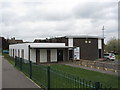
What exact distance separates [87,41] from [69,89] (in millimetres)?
27975

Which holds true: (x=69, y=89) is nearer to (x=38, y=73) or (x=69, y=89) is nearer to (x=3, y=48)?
(x=38, y=73)

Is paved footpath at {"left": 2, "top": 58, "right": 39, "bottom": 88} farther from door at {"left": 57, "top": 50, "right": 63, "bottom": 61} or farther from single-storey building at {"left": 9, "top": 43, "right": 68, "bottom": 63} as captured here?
door at {"left": 57, "top": 50, "right": 63, "bottom": 61}

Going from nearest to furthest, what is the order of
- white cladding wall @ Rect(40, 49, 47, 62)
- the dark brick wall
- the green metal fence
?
the green metal fence → white cladding wall @ Rect(40, 49, 47, 62) → the dark brick wall

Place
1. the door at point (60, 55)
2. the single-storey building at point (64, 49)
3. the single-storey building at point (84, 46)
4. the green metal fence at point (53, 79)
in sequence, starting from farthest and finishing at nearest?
1. the single-storey building at point (84, 46)
2. the door at point (60, 55)
3. the single-storey building at point (64, 49)
4. the green metal fence at point (53, 79)

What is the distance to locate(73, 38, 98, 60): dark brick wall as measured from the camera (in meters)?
34.8

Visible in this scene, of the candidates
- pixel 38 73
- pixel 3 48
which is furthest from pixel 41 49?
pixel 3 48

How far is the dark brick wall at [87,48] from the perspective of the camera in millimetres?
34806

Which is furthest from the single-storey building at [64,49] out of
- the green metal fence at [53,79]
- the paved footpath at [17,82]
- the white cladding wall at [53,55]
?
the green metal fence at [53,79]

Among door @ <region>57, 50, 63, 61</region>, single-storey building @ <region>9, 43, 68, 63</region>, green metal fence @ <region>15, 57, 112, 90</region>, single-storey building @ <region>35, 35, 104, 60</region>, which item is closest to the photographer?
green metal fence @ <region>15, 57, 112, 90</region>

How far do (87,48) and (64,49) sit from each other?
17.1 feet

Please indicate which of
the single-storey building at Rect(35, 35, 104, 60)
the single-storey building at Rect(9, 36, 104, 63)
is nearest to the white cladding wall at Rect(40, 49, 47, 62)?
the single-storey building at Rect(9, 36, 104, 63)

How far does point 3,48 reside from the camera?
76.4 meters

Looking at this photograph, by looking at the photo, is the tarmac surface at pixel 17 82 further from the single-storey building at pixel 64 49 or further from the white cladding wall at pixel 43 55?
the white cladding wall at pixel 43 55

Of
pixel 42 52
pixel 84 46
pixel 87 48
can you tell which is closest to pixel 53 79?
pixel 42 52
